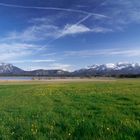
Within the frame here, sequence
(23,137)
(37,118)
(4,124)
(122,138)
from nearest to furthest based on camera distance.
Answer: (122,138) < (23,137) < (4,124) < (37,118)

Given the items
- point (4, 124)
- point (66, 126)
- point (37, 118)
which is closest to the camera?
point (66, 126)

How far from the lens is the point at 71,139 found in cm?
902

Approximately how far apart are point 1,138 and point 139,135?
4.81 meters

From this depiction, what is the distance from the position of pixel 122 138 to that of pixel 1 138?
13.8 feet

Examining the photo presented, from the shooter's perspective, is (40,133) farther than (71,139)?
Yes

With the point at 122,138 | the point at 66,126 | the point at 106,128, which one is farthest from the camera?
the point at 66,126

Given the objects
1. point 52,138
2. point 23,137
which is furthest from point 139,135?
point 23,137

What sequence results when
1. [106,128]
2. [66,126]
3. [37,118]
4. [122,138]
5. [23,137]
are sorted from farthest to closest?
1. [37,118]
2. [66,126]
3. [106,128]
4. [23,137]
5. [122,138]

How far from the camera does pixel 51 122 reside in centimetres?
1195

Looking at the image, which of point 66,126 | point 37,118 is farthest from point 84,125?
point 37,118

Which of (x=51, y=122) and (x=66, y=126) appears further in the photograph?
(x=51, y=122)

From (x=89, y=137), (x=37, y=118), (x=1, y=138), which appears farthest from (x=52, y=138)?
(x=37, y=118)

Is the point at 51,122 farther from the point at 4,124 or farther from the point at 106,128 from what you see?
the point at 106,128

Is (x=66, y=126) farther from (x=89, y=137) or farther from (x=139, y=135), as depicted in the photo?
(x=139, y=135)
